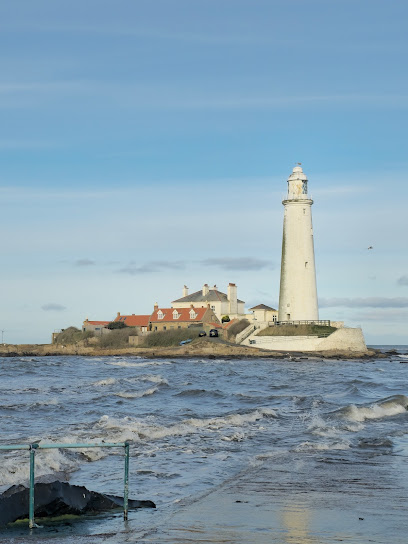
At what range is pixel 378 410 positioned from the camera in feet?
65.5

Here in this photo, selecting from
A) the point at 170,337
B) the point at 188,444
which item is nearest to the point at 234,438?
the point at 188,444

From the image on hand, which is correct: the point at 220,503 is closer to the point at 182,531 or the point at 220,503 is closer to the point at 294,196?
the point at 182,531

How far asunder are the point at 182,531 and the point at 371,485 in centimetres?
354

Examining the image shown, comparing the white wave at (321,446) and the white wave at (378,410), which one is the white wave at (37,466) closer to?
the white wave at (321,446)

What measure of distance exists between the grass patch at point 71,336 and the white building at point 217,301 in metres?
11.5

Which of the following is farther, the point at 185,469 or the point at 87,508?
the point at 185,469

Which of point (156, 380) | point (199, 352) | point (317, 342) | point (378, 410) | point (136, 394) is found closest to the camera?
point (378, 410)

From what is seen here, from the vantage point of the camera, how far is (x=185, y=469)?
10789mm

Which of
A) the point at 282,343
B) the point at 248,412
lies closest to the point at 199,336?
the point at 282,343

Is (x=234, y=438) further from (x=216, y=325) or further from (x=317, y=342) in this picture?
(x=216, y=325)

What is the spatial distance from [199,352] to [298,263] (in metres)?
14.0

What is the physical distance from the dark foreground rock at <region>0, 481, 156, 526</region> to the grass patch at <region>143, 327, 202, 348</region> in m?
74.2

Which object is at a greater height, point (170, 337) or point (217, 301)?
point (217, 301)

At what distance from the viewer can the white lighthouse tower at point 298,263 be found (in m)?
68.4
